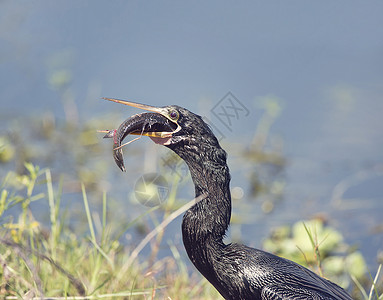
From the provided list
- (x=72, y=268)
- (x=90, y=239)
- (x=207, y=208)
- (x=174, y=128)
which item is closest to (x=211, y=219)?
(x=207, y=208)

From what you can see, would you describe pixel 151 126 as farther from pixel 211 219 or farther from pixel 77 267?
pixel 77 267

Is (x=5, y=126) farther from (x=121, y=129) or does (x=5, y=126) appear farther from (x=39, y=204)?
(x=121, y=129)

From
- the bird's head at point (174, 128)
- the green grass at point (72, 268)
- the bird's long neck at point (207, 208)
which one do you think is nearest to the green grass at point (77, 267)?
the green grass at point (72, 268)

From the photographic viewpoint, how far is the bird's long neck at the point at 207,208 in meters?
2.62

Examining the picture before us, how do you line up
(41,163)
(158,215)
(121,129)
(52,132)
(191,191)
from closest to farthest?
A: (121,129) → (158,215) → (191,191) → (41,163) → (52,132)

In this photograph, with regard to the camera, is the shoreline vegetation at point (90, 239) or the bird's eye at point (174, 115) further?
the shoreline vegetation at point (90, 239)

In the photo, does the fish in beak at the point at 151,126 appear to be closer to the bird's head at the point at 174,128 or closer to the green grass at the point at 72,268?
the bird's head at the point at 174,128

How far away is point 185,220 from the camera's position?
2670mm

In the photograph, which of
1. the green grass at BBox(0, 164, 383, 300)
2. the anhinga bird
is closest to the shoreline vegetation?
the green grass at BBox(0, 164, 383, 300)

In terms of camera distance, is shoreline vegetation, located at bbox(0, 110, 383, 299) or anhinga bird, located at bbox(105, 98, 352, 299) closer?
anhinga bird, located at bbox(105, 98, 352, 299)

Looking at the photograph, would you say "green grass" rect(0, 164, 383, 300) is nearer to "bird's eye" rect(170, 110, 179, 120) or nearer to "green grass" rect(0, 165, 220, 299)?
"green grass" rect(0, 165, 220, 299)

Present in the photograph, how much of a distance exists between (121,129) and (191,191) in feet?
11.4

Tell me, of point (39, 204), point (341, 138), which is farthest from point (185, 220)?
point (341, 138)

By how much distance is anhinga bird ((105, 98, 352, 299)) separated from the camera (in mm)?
2537
